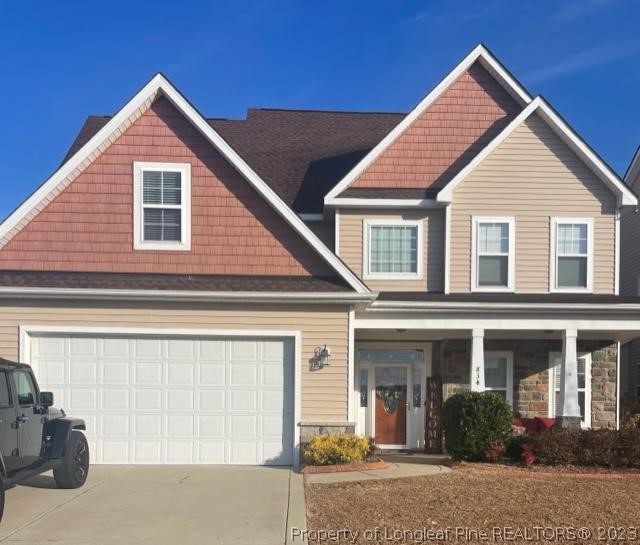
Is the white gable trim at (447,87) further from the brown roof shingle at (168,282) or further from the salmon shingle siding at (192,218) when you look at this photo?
the brown roof shingle at (168,282)

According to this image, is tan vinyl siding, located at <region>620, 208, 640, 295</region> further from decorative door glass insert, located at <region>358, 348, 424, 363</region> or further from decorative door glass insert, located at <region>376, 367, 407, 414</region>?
decorative door glass insert, located at <region>376, 367, 407, 414</region>

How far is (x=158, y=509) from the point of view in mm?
9930

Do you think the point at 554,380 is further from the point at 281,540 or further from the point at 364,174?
the point at 281,540

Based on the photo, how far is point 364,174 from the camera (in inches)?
686

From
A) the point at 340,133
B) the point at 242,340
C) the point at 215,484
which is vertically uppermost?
the point at 340,133

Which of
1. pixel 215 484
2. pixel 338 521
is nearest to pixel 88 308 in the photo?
pixel 215 484

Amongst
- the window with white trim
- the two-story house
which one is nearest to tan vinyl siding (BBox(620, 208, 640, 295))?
the two-story house

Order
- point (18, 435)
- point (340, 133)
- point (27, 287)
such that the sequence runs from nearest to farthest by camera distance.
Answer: point (18, 435) → point (27, 287) → point (340, 133)

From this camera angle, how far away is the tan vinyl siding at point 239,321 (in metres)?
13.8

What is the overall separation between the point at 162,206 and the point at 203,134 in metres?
1.56

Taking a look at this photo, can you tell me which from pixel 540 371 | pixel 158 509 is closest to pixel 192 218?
pixel 158 509

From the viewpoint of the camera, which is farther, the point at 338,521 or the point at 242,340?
the point at 242,340

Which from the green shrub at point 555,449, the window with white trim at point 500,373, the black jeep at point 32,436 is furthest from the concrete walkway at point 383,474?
the window with white trim at point 500,373

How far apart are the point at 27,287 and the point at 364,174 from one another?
7.76m
